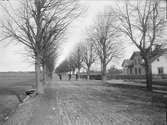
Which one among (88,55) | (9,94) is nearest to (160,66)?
(88,55)

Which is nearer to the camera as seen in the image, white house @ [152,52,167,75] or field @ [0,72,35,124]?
field @ [0,72,35,124]

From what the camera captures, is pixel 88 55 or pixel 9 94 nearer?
pixel 9 94

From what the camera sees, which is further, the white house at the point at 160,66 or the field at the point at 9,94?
the white house at the point at 160,66

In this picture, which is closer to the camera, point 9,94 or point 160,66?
point 9,94

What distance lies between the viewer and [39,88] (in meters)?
15.9

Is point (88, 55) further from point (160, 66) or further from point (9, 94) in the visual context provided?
point (9, 94)

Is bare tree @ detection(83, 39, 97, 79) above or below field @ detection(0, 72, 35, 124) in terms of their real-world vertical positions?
above

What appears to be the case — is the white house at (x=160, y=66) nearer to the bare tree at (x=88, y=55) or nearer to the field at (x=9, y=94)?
the bare tree at (x=88, y=55)

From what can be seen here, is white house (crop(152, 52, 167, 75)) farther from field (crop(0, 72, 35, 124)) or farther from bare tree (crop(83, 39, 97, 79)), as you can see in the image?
field (crop(0, 72, 35, 124))

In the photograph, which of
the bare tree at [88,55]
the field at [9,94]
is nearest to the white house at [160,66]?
the bare tree at [88,55]

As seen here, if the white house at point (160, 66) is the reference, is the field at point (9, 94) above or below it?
below

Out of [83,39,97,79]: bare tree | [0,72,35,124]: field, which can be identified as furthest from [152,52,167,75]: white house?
[0,72,35,124]: field

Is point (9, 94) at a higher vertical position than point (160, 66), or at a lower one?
lower

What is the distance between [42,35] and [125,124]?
475 inches
